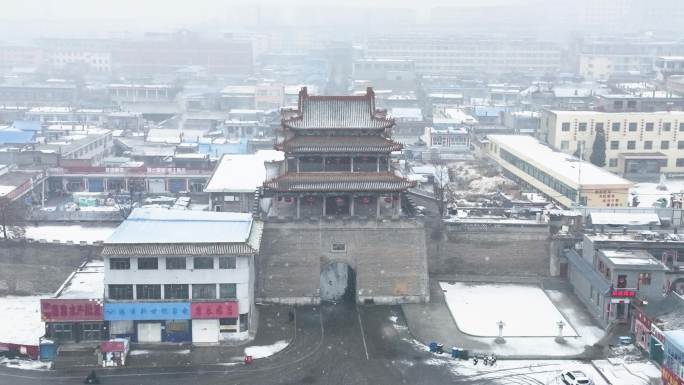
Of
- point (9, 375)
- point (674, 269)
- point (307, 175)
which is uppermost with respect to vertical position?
point (307, 175)

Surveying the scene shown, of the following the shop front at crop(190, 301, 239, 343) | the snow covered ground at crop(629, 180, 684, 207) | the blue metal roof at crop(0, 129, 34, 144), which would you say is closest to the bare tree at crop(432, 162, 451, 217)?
the snow covered ground at crop(629, 180, 684, 207)

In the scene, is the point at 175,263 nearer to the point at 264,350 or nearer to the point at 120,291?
the point at 120,291

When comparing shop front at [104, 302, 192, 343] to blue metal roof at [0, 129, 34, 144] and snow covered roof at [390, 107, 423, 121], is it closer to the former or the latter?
blue metal roof at [0, 129, 34, 144]

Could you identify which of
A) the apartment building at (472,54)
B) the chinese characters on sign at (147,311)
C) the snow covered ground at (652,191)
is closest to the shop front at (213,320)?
the chinese characters on sign at (147,311)

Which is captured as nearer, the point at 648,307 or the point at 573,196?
the point at 648,307

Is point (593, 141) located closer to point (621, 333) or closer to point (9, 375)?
point (621, 333)

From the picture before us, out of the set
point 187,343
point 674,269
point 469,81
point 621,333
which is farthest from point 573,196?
point 469,81
